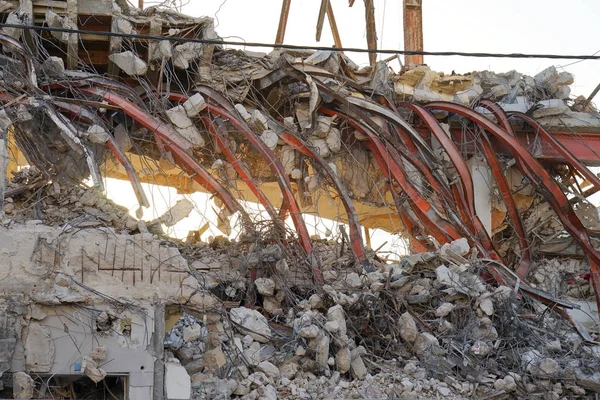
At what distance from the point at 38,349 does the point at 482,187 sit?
20.8 feet

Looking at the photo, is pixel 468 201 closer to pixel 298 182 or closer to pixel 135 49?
pixel 298 182

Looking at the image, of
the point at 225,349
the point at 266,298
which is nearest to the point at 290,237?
the point at 266,298

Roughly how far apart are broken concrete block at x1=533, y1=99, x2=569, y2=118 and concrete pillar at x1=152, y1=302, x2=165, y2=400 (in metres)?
6.33

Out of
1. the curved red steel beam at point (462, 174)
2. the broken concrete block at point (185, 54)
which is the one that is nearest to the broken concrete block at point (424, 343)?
the curved red steel beam at point (462, 174)

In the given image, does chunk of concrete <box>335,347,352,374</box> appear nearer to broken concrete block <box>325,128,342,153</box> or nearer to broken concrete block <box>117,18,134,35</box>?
broken concrete block <box>325,128,342,153</box>

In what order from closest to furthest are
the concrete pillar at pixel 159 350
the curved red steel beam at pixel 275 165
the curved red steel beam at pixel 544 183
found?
1. the concrete pillar at pixel 159 350
2. the curved red steel beam at pixel 275 165
3. the curved red steel beam at pixel 544 183

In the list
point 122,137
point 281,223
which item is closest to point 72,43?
point 122,137

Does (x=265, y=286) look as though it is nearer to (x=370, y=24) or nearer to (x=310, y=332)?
(x=310, y=332)

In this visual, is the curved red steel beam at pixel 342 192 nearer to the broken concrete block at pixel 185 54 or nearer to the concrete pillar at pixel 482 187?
the broken concrete block at pixel 185 54

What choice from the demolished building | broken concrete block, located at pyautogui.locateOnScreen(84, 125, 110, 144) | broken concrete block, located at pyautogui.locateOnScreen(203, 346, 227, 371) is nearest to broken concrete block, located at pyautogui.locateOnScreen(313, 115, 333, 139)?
the demolished building

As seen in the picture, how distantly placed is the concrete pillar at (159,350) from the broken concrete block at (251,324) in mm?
1126

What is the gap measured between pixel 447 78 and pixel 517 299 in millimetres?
3780

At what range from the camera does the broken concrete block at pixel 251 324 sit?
8.55 metres

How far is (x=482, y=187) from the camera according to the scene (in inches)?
471
